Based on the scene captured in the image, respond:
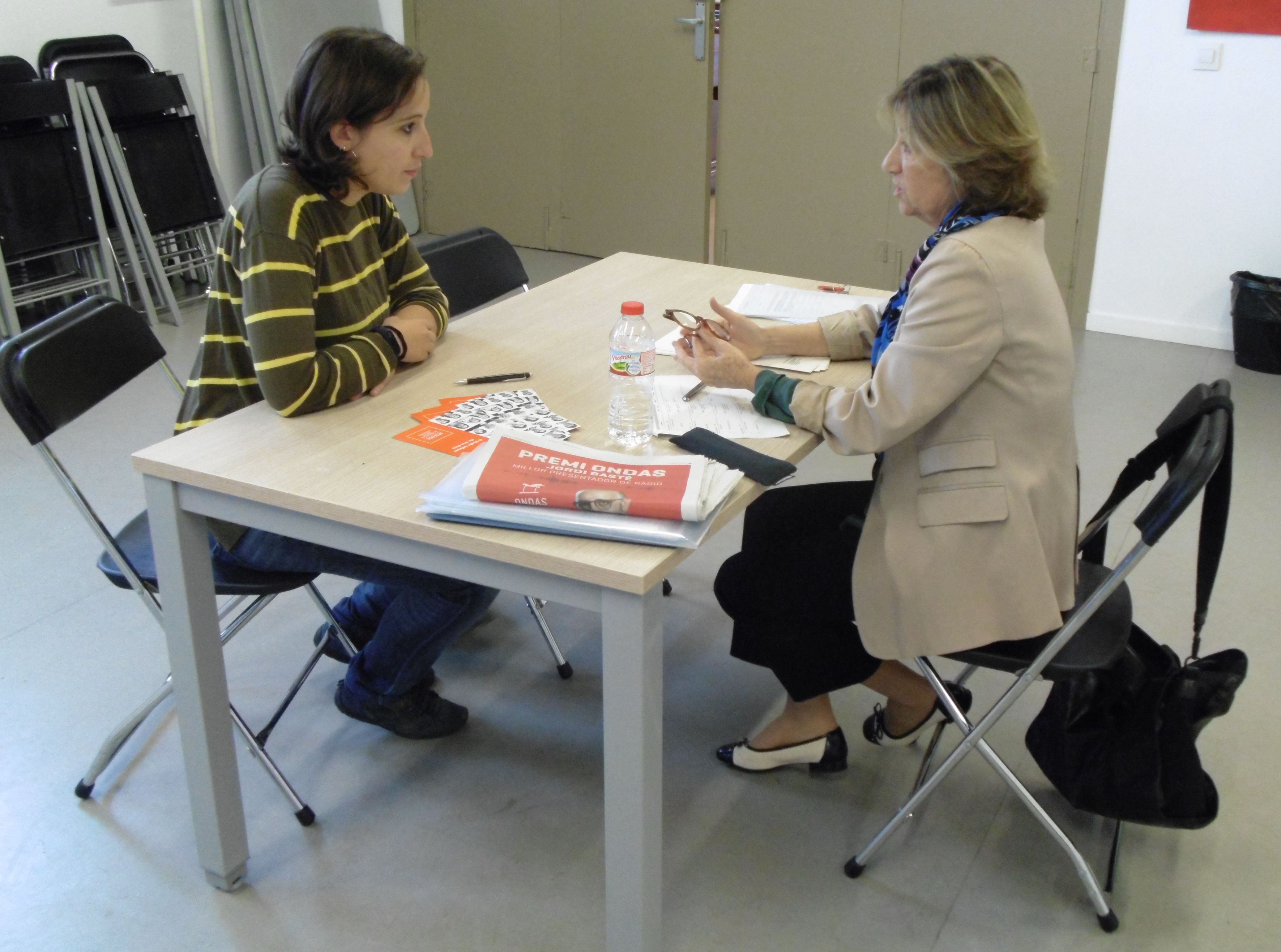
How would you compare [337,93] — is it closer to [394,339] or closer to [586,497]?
[394,339]

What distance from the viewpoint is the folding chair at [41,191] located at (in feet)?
14.1

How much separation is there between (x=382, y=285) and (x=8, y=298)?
2.81m

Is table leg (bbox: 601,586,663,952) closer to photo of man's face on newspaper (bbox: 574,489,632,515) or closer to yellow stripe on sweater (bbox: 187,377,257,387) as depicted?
photo of man's face on newspaper (bbox: 574,489,632,515)

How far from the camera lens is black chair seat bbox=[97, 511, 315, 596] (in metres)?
1.99

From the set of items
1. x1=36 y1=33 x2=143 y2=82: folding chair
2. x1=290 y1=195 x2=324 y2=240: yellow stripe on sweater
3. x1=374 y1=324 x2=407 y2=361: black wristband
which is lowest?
x1=374 y1=324 x2=407 y2=361: black wristband

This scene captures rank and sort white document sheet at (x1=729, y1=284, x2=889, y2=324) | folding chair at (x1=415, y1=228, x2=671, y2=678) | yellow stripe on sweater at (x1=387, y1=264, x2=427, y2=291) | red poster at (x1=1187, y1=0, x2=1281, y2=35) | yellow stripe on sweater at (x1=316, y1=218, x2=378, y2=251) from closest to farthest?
yellow stripe on sweater at (x1=316, y1=218, x2=378, y2=251), yellow stripe on sweater at (x1=387, y1=264, x2=427, y2=291), white document sheet at (x1=729, y1=284, x2=889, y2=324), folding chair at (x1=415, y1=228, x2=671, y2=678), red poster at (x1=1187, y1=0, x2=1281, y2=35)

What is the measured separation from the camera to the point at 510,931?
1891mm

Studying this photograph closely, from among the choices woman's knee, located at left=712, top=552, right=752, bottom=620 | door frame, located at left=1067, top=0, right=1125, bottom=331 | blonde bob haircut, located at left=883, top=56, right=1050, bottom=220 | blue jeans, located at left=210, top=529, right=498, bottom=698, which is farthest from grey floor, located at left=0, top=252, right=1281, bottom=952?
door frame, located at left=1067, top=0, right=1125, bottom=331

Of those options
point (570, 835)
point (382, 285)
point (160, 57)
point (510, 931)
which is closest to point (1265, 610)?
point (570, 835)

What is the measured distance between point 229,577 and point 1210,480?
1.54 metres

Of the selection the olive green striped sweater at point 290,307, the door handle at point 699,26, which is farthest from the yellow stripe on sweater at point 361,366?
the door handle at point 699,26

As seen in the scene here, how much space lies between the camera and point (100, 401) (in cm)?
210

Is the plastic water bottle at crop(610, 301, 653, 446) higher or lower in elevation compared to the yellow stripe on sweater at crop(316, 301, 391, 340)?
lower

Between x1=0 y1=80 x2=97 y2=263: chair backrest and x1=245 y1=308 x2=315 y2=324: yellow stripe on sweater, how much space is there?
308 centimetres
